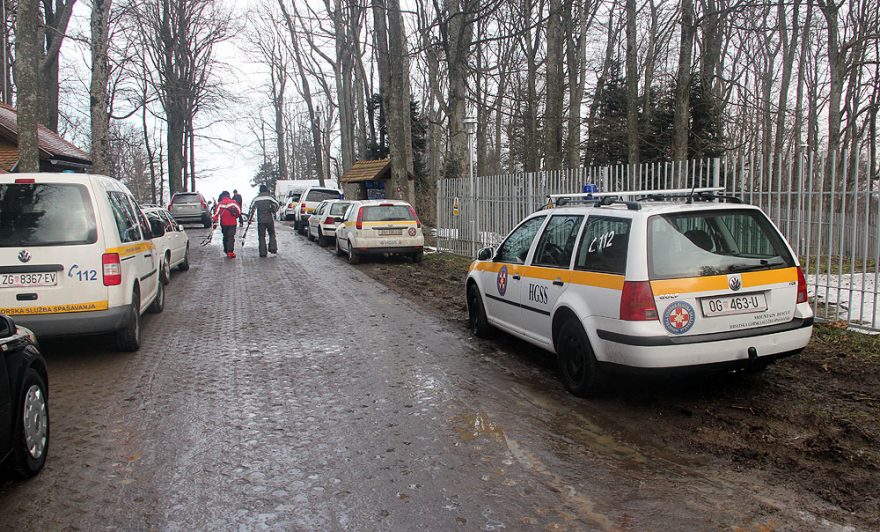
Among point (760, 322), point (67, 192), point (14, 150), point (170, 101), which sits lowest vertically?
point (760, 322)

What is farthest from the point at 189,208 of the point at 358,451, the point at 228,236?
the point at 358,451

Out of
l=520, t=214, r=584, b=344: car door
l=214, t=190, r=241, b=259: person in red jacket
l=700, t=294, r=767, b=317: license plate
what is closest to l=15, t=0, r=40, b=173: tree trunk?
l=214, t=190, r=241, b=259: person in red jacket

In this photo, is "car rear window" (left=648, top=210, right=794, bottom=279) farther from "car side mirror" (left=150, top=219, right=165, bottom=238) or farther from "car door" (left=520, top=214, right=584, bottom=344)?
"car side mirror" (left=150, top=219, right=165, bottom=238)

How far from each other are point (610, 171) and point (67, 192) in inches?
316

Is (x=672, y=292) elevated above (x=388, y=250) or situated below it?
above

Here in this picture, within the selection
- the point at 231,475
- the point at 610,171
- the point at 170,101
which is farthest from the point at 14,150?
the point at 231,475

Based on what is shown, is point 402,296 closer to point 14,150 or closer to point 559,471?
point 559,471

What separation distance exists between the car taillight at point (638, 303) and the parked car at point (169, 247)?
29.4 feet

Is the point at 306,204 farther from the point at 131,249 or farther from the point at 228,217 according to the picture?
the point at 131,249

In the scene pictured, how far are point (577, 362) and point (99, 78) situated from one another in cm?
1638

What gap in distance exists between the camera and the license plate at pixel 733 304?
4.84 meters

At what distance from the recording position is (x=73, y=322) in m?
6.48

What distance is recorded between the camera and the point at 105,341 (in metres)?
7.71

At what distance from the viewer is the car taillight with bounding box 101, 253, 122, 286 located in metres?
6.60
